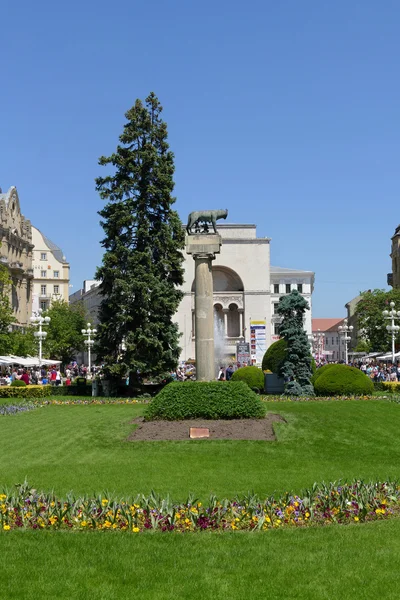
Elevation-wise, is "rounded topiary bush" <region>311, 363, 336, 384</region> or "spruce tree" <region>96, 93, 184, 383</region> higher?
"spruce tree" <region>96, 93, 184, 383</region>

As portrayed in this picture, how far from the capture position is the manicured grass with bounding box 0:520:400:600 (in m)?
6.50

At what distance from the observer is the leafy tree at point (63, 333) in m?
66.7

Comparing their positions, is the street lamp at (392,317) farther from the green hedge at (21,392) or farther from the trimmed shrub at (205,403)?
the trimmed shrub at (205,403)

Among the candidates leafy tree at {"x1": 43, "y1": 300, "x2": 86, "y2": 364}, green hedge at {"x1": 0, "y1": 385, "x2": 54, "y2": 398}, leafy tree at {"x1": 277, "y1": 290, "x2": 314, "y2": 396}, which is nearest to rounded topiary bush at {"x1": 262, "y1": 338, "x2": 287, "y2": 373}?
leafy tree at {"x1": 277, "y1": 290, "x2": 314, "y2": 396}

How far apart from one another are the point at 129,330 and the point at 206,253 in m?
14.0

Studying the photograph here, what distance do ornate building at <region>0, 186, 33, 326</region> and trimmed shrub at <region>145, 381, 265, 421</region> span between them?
162ft

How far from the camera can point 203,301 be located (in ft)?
74.3

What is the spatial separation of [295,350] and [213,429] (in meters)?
14.6

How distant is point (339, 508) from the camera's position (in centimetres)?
953

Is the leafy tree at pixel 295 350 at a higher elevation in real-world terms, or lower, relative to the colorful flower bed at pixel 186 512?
higher

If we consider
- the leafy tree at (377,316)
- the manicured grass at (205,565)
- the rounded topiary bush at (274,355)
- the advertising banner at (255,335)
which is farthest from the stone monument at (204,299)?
the leafy tree at (377,316)

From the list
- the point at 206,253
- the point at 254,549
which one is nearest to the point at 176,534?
the point at 254,549

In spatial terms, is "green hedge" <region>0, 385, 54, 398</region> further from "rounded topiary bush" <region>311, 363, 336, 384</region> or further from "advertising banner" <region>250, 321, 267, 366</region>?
"advertising banner" <region>250, 321, 267, 366</region>

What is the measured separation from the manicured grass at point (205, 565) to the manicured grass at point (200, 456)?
305 centimetres
